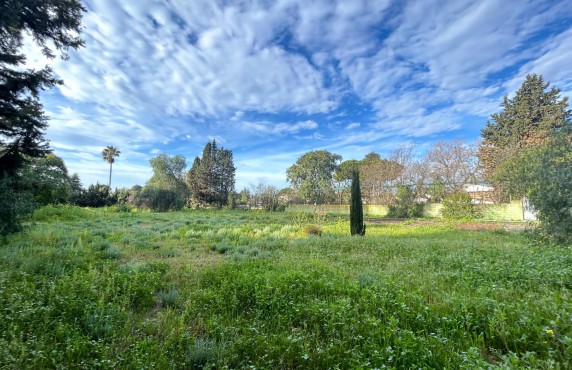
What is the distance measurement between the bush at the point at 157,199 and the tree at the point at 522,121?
114ft

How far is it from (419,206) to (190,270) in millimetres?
25711

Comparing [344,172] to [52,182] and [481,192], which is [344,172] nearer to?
[481,192]

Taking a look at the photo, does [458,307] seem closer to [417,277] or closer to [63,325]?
[417,277]

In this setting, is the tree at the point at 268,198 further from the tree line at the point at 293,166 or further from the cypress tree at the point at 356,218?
the cypress tree at the point at 356,218

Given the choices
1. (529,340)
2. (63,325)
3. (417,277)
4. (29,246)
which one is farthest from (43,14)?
(529,340)

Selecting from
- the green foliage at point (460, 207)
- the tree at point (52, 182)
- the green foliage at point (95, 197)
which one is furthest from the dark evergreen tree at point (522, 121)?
the green foliage at point (95, 197)

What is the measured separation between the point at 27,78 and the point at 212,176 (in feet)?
95.7

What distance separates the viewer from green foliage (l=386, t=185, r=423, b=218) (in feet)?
82.5

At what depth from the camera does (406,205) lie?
25469 millimetres

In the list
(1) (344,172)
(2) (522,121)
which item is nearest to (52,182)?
(1) (344,172)

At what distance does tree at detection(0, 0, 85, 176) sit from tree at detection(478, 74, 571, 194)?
32.5 meters

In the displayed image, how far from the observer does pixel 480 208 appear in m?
21.8

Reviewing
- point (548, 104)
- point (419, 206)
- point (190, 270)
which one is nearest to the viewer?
point (190, 270)

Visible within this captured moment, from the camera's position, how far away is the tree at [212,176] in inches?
1406
